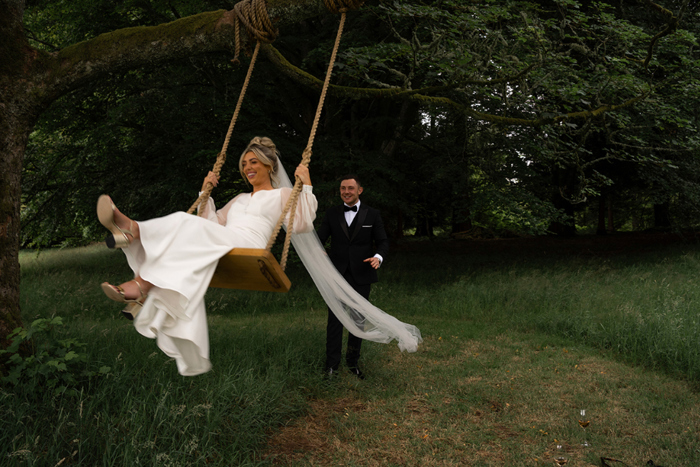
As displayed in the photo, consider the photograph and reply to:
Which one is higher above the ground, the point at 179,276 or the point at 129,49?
the point at 129,49

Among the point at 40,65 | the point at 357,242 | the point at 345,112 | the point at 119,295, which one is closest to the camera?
the point at 119,295

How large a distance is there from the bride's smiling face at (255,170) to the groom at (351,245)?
3.56 feet

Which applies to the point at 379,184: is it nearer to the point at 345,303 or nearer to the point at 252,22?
the point at 345,303

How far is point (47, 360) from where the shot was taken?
12.5 feet

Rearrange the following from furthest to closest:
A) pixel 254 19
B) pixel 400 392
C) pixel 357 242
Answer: pixel 357 242 → pixel 400 392 → pixel 254 19

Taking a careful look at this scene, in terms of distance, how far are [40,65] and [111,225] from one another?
2.07m

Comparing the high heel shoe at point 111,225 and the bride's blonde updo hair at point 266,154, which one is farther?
the bride's blonde updo hair at point 266,154

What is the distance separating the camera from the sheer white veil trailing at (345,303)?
4.45m

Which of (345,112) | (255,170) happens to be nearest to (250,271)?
(255,170)

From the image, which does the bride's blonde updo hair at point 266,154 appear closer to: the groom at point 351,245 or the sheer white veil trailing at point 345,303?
the sheer white veil trailing at point 345,303

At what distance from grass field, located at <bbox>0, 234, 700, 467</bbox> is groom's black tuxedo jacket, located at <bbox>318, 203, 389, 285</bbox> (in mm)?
1101

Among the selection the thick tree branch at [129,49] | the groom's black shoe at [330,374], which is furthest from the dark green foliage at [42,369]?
the groom's black shoe at [330,374]

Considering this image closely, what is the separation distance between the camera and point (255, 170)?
4.12 m

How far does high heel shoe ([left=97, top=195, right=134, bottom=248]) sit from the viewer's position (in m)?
2.76
